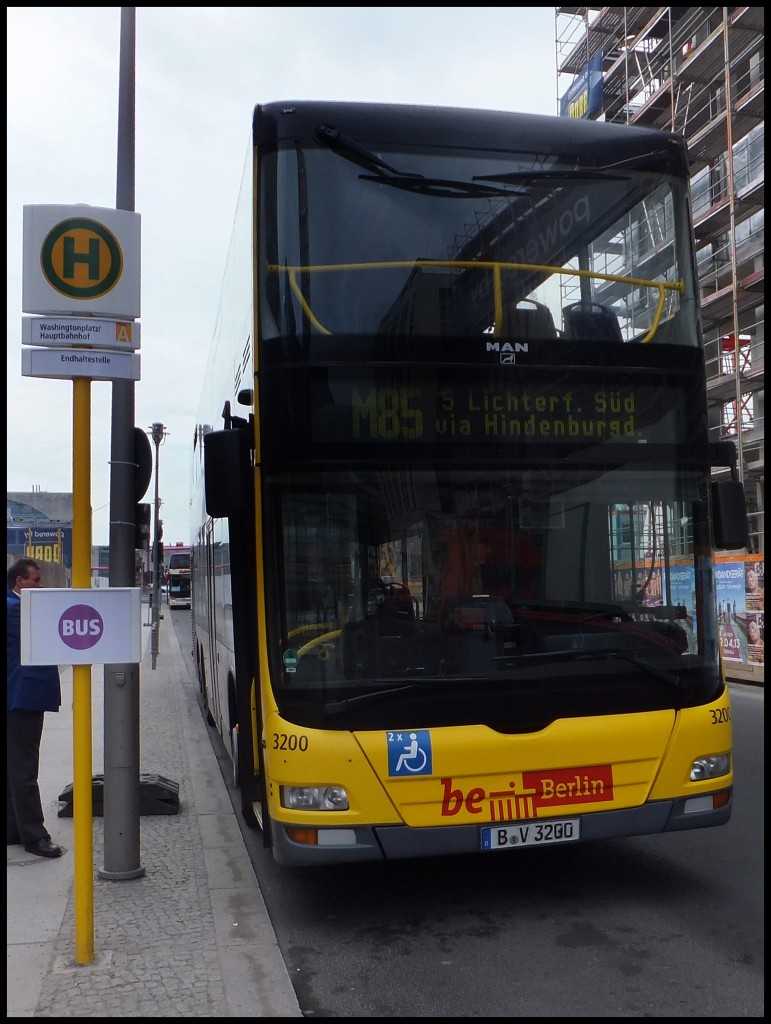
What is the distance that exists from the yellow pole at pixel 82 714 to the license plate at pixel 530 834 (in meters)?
1.92

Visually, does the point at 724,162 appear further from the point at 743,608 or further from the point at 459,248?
the point at 459,248

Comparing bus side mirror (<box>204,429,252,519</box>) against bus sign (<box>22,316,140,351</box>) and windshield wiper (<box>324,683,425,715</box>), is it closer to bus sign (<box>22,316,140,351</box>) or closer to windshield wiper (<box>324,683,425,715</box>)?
bus sign (<box>22,316,140,351</box>)

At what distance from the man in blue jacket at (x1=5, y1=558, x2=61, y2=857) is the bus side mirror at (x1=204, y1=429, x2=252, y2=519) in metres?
2.04

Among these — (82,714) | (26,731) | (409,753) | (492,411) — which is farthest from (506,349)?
(26,731)

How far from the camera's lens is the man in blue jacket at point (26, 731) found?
22.6 feet

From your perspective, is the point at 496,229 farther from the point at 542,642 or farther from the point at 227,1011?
the point at 227,1011

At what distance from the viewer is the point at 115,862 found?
648 centimetres

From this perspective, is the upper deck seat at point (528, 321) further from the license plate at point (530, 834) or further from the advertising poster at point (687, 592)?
the license plate at point (530, 834)

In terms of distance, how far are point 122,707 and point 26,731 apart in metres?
0.81

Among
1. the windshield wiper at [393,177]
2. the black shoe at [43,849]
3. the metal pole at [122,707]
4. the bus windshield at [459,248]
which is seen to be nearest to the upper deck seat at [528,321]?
the bus windshield at [459,248]

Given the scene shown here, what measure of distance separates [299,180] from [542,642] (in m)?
2.76

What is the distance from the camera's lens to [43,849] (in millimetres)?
6988

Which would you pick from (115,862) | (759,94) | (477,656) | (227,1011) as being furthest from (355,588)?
(759,94)

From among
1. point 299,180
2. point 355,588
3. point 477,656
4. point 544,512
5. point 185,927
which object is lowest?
point 185,927
